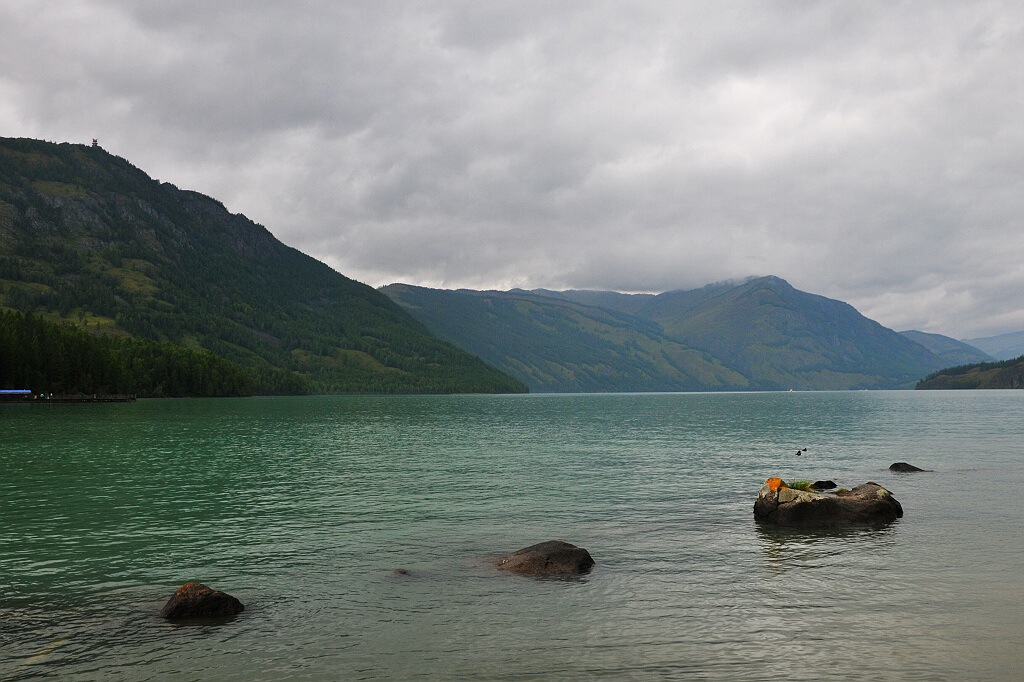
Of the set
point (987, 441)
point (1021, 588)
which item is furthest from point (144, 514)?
point (987, 441)

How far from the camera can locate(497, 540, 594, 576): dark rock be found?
30.5 m

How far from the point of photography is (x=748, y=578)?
29719 millimetres

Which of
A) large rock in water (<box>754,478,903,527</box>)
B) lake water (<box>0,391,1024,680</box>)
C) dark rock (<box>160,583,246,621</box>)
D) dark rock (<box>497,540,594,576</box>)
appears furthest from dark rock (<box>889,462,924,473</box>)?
dark rock (<box>160,583,246,621</box>)

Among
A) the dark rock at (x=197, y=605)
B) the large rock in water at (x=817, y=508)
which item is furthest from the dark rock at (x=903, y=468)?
the dark rock at (x=197, y=605)

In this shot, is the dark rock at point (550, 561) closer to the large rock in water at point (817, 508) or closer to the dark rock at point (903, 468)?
the large rock in water at point (817, 508)

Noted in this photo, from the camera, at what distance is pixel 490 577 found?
1176 inches

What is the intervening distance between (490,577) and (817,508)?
24.2 metres

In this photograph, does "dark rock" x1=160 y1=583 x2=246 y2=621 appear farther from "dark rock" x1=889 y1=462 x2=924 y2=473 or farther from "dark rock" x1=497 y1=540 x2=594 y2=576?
"dark rock" x1=889 y1=462 x2=924 y2=473

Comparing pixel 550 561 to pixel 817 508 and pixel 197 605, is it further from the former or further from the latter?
pixel 817 508

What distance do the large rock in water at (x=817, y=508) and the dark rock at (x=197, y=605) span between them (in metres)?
32.5

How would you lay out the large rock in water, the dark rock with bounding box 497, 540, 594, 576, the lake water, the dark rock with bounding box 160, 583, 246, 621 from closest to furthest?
1. the lake water
2. the dark rock with bounding box 160, 583, 246, 621
3. the dark rock with bounding box 497, 540, 594, 576
4. the large rock in water

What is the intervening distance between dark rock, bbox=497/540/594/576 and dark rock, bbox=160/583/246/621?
1225cm

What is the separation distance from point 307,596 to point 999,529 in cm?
3956

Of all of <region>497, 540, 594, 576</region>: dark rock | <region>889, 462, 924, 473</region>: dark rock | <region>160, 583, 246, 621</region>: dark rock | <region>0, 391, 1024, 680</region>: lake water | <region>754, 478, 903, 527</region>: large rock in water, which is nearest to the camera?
<region>0, 391, 1024, 680</region>: lake water
